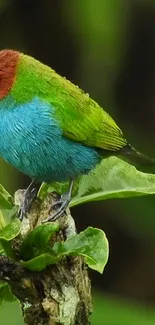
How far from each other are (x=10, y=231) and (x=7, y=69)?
0.77 m

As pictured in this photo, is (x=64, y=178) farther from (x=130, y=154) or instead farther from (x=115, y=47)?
(x=115, y=47)

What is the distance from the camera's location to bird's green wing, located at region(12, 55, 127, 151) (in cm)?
349

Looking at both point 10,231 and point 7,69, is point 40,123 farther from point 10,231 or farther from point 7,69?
point 10,231

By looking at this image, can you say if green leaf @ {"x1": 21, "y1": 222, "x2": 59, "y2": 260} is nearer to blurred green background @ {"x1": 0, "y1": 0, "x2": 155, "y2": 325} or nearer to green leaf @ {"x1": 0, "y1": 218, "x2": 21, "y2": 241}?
green leaf @ {"x1": 0, "y1": 218, "x2": 21, "y2": 241}

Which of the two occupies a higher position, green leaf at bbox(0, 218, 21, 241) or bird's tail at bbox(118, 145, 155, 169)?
bird's tail at bbox(118, 145, 155, 169)

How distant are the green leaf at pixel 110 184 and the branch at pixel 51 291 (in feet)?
1.34

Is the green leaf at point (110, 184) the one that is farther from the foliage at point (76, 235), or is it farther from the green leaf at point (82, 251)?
the green leaf at point (82, 251)

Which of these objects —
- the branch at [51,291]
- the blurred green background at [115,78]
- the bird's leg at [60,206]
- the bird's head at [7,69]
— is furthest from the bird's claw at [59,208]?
the blurred green background at [115,78]

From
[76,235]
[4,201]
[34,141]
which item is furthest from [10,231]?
[34,141]

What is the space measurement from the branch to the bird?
40cm

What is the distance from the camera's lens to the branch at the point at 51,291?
293 cm

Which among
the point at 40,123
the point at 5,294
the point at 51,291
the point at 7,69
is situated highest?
the point at 7,69

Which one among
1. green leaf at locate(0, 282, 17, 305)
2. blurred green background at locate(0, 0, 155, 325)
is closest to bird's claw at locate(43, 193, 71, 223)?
green leaf at locate(0, 282, 17, 305)

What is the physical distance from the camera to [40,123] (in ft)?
11.5
